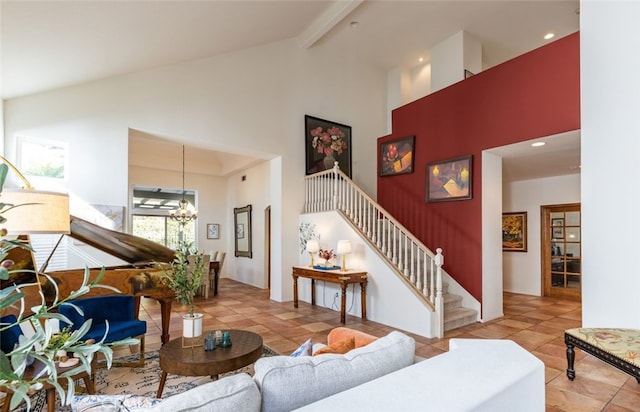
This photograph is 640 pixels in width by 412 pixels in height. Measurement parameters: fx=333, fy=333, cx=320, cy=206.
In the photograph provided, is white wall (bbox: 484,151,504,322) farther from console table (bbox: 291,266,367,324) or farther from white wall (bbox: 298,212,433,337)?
console table (bbox: 291,266,367,324)

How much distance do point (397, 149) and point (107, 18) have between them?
5.03 meters

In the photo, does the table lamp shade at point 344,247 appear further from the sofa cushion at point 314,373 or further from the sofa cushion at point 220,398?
the sofa cushion at point 220,398

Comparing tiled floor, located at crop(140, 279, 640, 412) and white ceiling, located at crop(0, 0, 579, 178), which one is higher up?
white ceiling, located at crop(0, 0, 579, 178)

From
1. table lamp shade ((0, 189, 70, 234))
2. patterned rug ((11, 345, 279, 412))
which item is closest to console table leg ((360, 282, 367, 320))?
patterned rug ((11, 345, 279, 412))

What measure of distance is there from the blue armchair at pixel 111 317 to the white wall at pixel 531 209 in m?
7.58

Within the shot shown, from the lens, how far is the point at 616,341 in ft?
9.48

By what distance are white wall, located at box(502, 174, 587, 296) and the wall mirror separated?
6489mm

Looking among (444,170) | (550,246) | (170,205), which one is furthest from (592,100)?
(170,205)

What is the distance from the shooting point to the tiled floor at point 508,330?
292 cm

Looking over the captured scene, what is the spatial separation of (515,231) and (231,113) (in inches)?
267

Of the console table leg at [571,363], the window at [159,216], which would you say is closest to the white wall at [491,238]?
the console table leg at [571,363]

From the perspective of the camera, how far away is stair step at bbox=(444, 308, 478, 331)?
4.76 meters

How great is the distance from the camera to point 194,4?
4.00 meters

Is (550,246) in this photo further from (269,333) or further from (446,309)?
(269,333)
